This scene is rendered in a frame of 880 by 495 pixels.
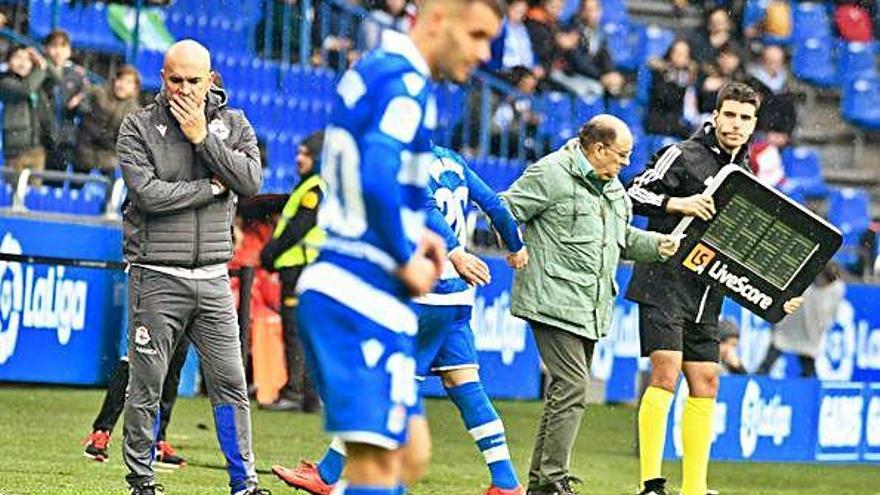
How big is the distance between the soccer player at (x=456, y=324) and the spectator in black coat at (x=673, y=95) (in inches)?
472

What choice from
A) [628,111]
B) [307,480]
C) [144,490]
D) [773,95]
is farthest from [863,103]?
[144,490]

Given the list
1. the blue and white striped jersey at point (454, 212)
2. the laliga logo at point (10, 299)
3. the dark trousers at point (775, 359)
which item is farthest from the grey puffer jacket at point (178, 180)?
the dark trousers at point (775, 359)

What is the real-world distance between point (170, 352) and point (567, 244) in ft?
→ 7.12

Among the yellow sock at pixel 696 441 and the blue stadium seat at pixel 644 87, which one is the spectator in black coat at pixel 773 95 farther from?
the yellow sock at pixel 696 441

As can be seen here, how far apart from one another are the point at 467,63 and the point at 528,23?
1644 centimetres

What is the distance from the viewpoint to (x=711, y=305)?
11.1 metres

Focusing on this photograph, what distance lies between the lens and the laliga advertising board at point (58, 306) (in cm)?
1537

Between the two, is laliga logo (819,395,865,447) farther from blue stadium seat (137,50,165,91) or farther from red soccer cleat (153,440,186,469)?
blue stadium seat (137,50,165,91)

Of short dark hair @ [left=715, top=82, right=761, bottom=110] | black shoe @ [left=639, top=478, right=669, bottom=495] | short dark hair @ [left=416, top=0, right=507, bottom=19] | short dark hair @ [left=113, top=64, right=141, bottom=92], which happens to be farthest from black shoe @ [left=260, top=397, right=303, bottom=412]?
short dark hair @ [left=416, top=0, right=507, bottom=19]

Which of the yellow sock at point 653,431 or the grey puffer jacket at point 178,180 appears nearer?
the grey puffer jacket at point 178,180

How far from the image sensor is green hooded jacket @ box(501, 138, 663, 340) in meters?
10.4

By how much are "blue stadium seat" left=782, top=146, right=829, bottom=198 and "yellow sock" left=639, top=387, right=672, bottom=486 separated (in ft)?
41.9

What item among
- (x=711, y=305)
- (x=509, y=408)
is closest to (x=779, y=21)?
(x=509, y=408)

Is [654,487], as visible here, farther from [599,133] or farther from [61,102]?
[61,102]
